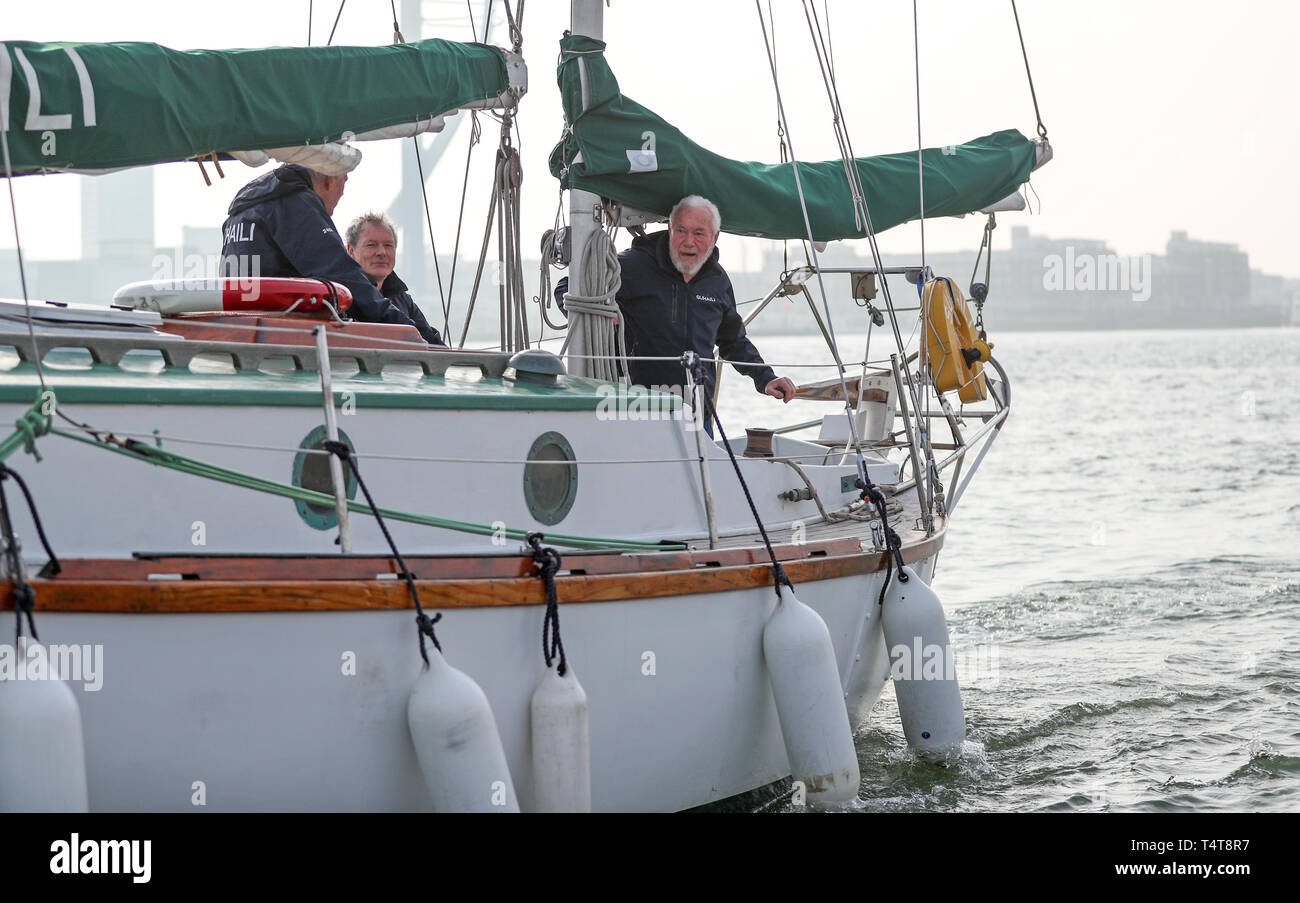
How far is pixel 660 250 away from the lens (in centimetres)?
641

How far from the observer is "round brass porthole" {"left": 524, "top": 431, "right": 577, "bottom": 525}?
4.89 metres

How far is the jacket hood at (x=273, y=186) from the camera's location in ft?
18.3

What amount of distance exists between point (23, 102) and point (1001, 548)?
36.4 feet

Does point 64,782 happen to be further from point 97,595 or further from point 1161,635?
point 1161,635

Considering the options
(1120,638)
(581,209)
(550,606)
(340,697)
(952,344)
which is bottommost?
(1120,638)

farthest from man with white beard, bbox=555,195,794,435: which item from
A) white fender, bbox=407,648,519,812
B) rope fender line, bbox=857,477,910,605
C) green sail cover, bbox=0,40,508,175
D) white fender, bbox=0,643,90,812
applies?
white fender, bbox=0,643,90,812

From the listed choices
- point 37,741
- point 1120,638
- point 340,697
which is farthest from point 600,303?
point 1120,638

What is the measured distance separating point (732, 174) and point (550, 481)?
2.14 m

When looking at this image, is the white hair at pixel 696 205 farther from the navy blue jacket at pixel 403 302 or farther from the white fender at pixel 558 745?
the white fender at pixel 558 745

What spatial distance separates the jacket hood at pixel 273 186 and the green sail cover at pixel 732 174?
1.12 m

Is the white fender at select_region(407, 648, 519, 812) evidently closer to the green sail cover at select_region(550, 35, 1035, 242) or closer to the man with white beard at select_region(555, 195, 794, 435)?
the man with white beard at select_region(555, 195, 794, 435)

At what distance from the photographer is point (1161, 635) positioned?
382 inches

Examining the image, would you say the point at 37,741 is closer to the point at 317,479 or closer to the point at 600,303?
the point at 317,479
